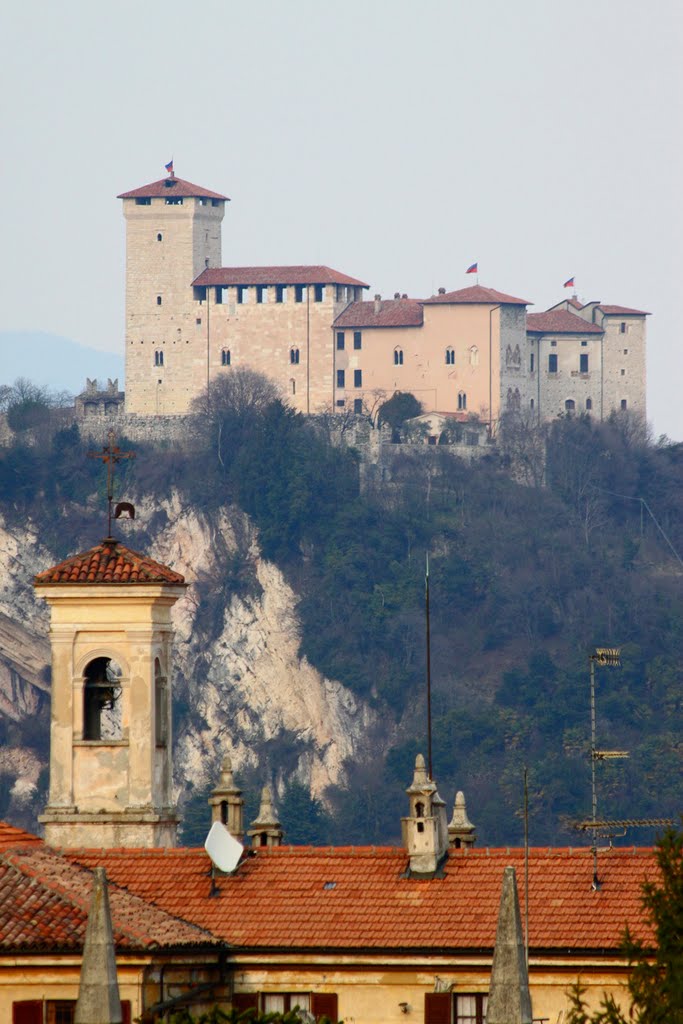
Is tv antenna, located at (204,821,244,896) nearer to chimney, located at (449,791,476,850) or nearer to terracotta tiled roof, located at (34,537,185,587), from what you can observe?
chimney, located at (449,791,476,850)

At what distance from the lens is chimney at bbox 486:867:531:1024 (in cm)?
1802

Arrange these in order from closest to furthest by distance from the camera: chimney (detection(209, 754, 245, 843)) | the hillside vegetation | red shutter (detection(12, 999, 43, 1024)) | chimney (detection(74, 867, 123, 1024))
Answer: chimney (detection(74, 867, 123, 1024)) → red shutter (detection(12, 999, 43, 1024)) → chimney (detection(209, 754, 245, 843)) → the hillside vegetation

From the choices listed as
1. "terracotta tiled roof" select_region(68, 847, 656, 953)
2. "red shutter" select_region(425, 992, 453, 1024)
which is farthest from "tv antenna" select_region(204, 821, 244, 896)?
"red shutter" select_region(425, 992, 453, 1024)

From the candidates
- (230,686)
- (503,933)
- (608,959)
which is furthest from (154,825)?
(230,686)

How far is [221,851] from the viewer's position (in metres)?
23.3

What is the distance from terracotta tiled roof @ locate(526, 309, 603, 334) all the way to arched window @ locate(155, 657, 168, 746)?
97.8m

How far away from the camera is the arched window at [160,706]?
26297 mm

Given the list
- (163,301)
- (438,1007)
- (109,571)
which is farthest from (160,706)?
(163,301)

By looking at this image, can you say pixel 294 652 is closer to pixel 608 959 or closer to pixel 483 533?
pixel 483 533

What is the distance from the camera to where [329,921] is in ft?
74.5

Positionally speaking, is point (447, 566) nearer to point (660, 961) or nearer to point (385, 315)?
point (385, 315)

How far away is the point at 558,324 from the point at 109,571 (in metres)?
99.6

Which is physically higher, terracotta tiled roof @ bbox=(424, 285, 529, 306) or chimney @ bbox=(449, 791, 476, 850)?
terracotta tiled roof @ bbox=(424, 285, 529, 306)

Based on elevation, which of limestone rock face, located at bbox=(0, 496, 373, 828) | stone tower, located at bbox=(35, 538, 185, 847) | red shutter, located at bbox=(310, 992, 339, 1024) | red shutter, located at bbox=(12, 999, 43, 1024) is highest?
limestone rock face, located at bbox=(0, 496, 373, 828)
